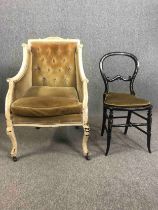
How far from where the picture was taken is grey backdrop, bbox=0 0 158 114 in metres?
3.10

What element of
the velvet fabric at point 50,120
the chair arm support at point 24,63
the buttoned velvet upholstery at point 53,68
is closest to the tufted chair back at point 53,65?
the buttoned velvet upholstery at point 53,68

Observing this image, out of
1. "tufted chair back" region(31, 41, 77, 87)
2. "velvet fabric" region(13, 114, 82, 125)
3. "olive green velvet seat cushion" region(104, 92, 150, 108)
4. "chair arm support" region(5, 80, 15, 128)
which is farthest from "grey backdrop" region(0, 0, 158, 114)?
"velvet fabric" region(13, 114, 82, 125)

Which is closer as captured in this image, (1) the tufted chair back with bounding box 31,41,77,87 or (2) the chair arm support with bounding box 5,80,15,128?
(2) the chair arm support with bounding box 5,80,15,128

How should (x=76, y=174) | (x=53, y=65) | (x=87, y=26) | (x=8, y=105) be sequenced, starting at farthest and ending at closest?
1. (x=87, y=26)
2. (x=53, y=65)
3. (x=8, y=105)
4. (x=76, y=174)

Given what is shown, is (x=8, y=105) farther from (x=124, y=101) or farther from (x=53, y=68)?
(x=124, y=101)

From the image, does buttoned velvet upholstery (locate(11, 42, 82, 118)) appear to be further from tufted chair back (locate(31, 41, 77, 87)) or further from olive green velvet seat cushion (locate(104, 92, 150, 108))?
olive green velvet seat cushion (locate(104, 92, 150, 108))

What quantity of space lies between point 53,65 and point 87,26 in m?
0.89

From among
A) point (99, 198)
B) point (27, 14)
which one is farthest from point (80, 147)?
point (27, 14)

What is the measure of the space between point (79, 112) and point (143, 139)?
2.93ft

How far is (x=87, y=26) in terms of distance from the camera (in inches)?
125

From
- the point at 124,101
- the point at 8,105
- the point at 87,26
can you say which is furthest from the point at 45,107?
the point at 87,26

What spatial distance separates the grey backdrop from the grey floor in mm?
1119

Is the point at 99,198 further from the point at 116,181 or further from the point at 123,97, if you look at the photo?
the point at 123,97

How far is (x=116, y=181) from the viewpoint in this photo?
1776 millimetres
